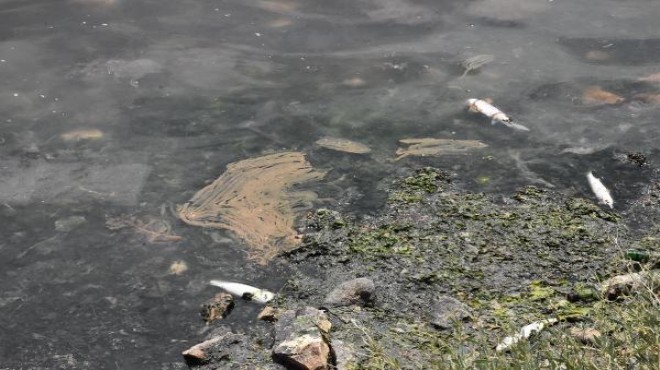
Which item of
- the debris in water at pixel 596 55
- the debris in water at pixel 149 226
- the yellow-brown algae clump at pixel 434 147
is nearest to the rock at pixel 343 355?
the debris in water at pixel 149 226

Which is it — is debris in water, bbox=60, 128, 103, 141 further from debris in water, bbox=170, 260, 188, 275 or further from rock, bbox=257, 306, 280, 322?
rock, bbox=257, 306, 280, 322

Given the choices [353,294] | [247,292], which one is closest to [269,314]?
[247,292]

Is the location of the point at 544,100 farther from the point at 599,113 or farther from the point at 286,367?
the point at 286,367

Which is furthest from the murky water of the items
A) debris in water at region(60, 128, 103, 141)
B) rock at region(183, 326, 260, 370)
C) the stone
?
the stone

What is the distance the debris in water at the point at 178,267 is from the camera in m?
3.92

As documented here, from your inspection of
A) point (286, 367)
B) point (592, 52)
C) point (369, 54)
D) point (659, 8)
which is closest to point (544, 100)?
point (592, 52)

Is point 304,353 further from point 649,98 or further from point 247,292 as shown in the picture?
point 649,98

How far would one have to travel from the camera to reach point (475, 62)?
5.91 m

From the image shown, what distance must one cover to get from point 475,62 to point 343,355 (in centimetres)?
321

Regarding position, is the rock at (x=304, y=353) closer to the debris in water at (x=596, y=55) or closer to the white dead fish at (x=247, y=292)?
the white dead fish at (x=247, y=292)

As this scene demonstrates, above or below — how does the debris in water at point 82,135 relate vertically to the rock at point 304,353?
below

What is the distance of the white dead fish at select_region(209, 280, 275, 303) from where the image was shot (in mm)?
3709

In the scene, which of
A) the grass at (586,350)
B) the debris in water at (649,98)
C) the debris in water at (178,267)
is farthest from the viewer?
the debris in water at (649,98)

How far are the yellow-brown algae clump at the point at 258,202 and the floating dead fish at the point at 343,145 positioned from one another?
182 millimetres
